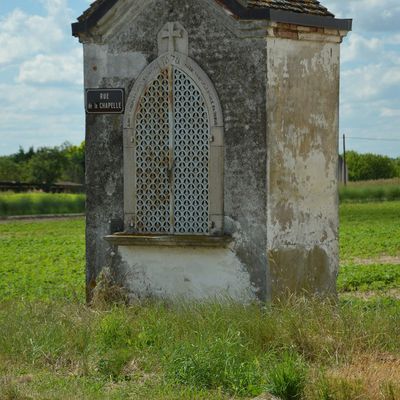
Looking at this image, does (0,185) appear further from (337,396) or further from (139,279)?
(337,396)

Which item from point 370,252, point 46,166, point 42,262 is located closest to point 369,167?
point 46,166

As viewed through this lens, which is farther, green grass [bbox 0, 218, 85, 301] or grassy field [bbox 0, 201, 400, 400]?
green grass [bbox 0, 218, 85, 301]

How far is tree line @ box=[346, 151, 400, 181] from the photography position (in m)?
93.0

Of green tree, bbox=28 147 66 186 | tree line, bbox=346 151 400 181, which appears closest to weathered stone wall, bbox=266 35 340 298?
green tree, bbox=28 147 66 186

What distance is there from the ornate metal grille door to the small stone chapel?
0.01 metres

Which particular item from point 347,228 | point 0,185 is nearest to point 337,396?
point 347,228

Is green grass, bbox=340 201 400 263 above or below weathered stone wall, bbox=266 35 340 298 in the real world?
below

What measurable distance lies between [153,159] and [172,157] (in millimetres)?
281

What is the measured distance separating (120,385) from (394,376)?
Answer: 97.3 inches

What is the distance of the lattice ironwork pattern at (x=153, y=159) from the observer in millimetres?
12070

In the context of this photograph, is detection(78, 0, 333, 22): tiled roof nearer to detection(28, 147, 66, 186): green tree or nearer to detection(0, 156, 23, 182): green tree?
detection(28, 147, 66, 186): green tree

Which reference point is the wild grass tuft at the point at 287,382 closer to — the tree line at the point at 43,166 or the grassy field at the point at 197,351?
the grassy field at the point at 197,351

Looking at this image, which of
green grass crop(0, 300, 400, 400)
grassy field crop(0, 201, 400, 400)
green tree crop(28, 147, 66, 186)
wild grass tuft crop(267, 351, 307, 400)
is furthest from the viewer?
green tree crop(28, 147, 66, 186)

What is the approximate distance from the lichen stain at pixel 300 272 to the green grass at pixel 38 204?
35.7m
